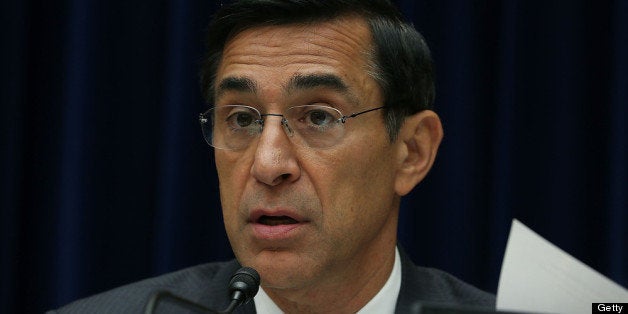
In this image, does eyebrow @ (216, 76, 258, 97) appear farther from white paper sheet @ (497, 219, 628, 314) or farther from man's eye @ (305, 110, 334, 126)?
white paper sheet @ (497, 219, 628, 314)

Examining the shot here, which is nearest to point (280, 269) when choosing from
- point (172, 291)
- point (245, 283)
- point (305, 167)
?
point (305, 167)

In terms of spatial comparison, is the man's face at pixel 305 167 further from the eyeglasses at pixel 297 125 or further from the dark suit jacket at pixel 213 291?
the dark suit jacket at pixel 213 291

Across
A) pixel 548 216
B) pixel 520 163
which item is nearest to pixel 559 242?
pixel 548 216

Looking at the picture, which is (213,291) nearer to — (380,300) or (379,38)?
(380,300)

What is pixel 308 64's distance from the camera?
66.2 inches

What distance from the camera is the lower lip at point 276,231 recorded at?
157 cm

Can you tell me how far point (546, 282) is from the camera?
1.12m

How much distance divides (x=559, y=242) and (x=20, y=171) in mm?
1624

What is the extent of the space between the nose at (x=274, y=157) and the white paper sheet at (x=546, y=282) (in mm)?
546

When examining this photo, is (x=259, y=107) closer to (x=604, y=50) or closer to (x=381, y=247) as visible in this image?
(x=381, y=247)

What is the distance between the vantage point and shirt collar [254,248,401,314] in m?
1.79

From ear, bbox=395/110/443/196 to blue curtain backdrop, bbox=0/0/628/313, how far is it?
48cm

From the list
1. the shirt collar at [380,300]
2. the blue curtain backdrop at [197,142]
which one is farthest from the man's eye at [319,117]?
the blue curtain backdrop at [197,142]

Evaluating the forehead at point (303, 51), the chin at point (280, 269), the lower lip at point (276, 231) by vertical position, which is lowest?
the chin at point (280, 269)
